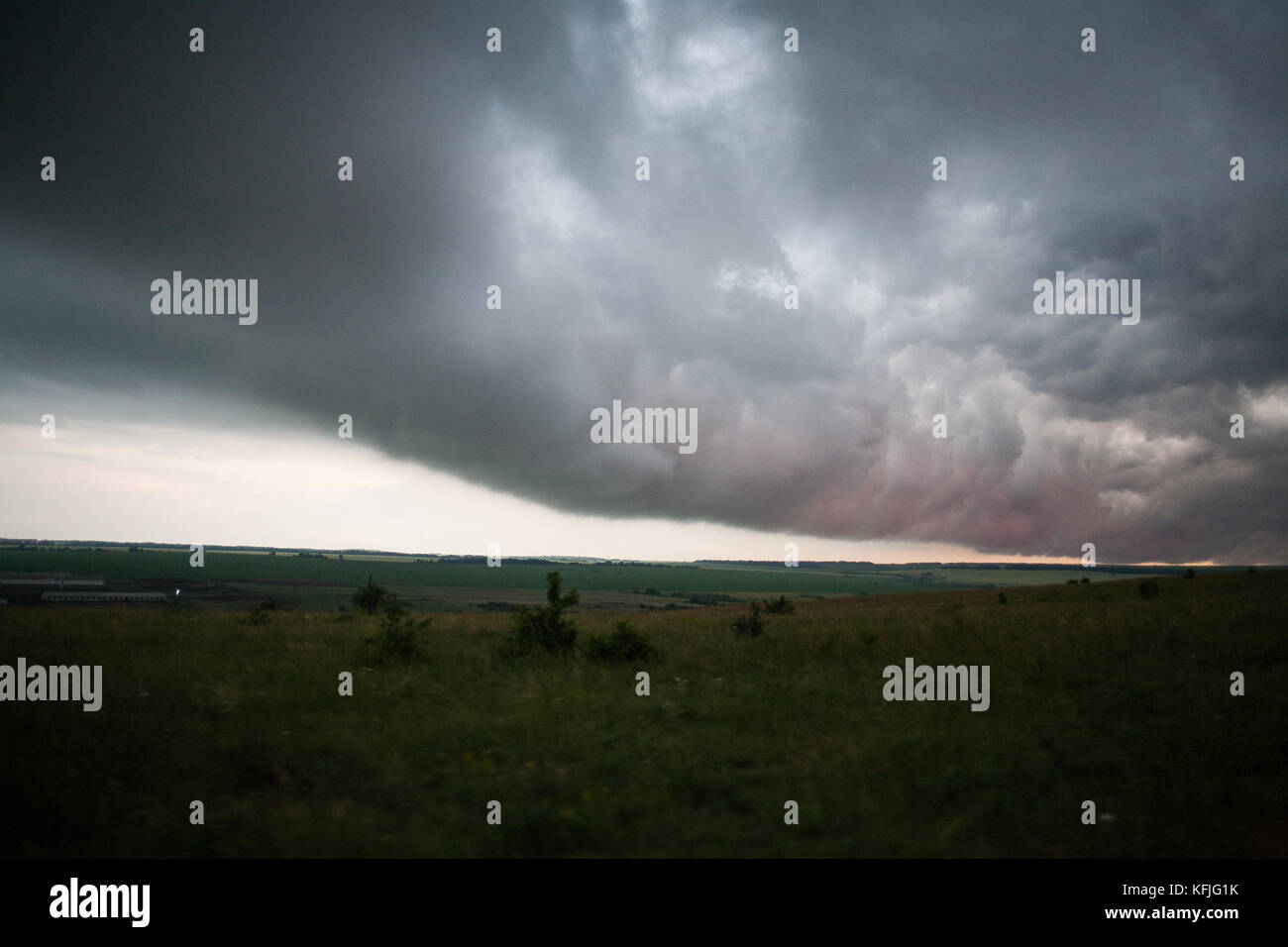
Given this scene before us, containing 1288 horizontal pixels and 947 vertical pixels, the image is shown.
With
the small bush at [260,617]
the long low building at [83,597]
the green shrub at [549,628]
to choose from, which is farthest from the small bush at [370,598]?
the green shrub at [549,628]

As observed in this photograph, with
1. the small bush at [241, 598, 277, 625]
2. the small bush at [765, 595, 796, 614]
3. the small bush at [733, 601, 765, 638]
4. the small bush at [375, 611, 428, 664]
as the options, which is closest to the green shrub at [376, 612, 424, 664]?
the small bush at [375, 611, 428, 664]

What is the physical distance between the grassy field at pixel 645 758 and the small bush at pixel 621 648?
2.44 ft

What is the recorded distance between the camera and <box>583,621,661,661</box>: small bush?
15.9 meters

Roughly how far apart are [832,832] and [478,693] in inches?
288

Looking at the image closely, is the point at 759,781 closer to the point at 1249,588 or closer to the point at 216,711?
the point at 216,711

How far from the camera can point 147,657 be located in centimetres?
1438

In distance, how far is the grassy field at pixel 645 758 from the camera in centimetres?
684

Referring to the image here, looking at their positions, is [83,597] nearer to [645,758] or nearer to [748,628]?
[748,628]

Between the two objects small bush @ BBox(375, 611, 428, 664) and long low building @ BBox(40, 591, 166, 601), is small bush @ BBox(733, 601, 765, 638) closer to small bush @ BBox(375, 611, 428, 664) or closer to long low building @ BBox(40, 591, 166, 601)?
small bush @ BBox(375, 611, 428, 664)

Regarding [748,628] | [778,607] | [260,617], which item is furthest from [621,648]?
[778,607]

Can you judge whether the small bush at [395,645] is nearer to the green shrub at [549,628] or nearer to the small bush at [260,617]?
the green shrub at [549,628]

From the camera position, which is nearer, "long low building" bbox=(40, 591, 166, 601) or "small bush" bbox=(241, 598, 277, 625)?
"small bush" bbox=(241, 598, 277, 625)

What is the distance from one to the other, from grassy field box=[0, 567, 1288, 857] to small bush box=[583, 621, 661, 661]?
745mm
